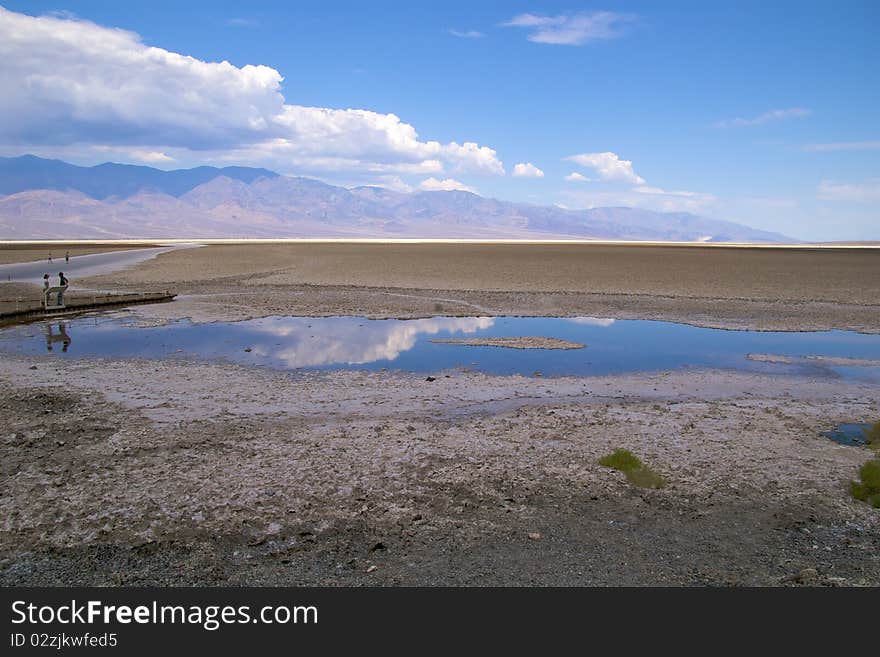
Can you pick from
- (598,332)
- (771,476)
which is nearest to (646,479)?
(771,476)

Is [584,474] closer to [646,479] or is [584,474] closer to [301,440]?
[646,479]

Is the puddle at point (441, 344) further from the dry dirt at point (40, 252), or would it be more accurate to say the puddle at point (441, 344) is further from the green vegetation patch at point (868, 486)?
the dry dirt at point (40, 252)

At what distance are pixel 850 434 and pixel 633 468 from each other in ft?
14.6

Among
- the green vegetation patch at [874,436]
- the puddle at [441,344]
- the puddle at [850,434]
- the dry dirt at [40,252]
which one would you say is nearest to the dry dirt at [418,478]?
the puddle at [850,434]

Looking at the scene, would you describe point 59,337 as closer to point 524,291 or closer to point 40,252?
point 524,291

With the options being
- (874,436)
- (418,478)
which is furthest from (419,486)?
(874,436)

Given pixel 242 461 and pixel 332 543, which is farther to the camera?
pixel 242 461

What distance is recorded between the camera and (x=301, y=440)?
32.1ft

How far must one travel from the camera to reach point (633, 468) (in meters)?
8.80

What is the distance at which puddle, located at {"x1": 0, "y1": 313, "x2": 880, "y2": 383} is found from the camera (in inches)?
615

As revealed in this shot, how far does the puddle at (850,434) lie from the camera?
10.2m

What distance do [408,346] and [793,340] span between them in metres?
11.6

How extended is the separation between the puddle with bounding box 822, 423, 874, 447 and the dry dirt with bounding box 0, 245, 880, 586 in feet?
0.85

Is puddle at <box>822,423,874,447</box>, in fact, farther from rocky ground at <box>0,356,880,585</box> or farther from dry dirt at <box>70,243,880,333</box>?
dry dirt at <box>70,243,880,333</box>
